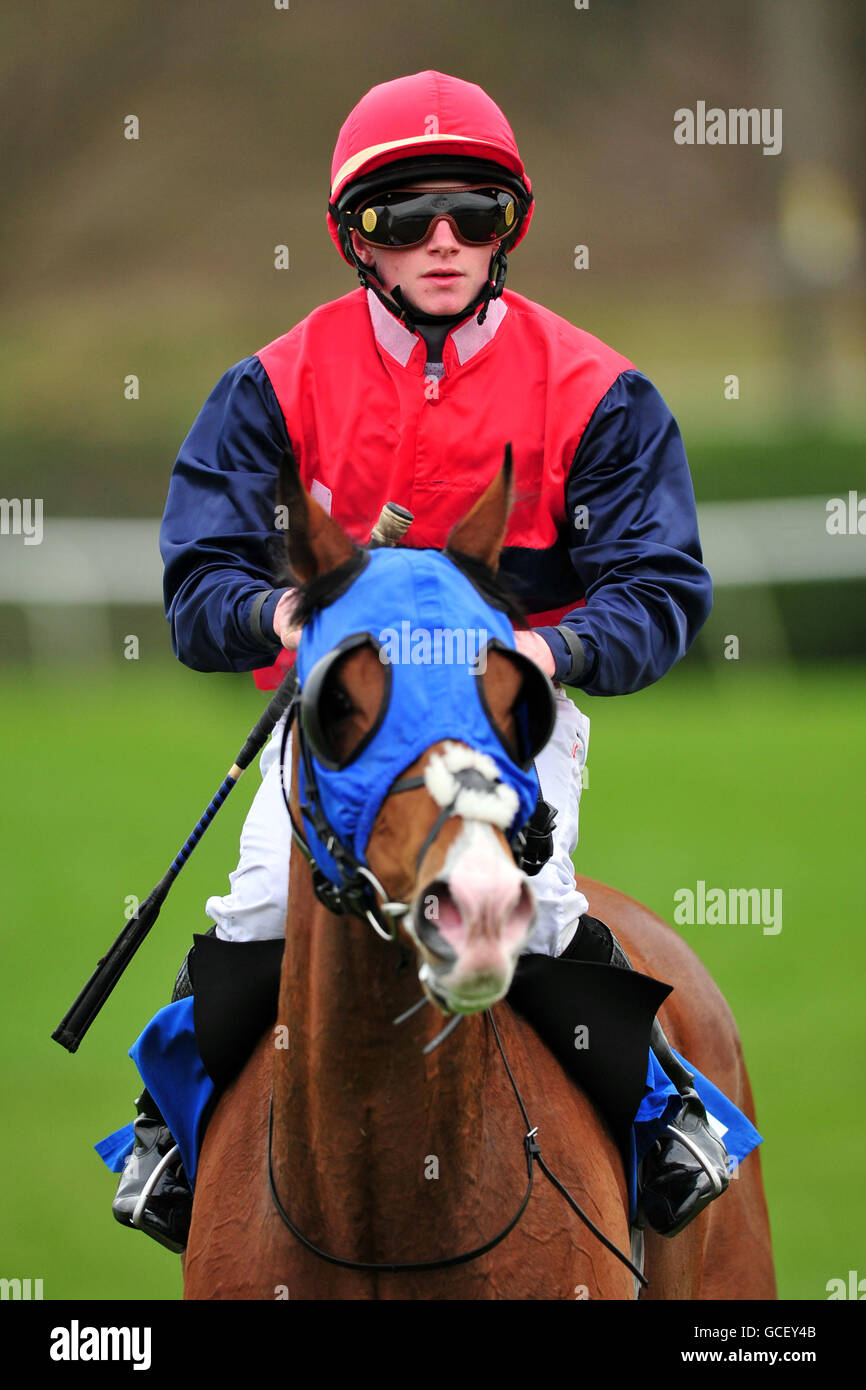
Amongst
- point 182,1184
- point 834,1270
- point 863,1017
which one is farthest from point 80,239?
point 182,1184

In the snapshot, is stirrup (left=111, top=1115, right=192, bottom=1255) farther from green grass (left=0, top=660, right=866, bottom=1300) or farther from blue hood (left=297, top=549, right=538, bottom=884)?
green grass (left=0, top=660, right=866, bottom=1300)

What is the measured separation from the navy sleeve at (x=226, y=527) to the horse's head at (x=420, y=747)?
465mm

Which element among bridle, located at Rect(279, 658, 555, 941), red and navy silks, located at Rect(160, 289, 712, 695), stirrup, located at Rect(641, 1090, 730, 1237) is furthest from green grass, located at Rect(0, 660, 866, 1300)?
bridle, located at Rect(279, 658, 555, 941)

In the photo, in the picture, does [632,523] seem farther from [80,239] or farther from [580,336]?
[80,239]

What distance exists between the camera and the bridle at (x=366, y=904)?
1.97 metres

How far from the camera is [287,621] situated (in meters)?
2.20

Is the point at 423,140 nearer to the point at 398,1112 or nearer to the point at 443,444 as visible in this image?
the point at 443,444

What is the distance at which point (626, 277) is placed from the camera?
61.7 ft

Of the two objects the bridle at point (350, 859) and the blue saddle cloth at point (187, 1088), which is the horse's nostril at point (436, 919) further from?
the blue saddle cloth at point (187, 1088)

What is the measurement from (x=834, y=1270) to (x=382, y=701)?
4.32m

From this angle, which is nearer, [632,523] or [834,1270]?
[632,523]

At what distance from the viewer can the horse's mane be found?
2.15 m

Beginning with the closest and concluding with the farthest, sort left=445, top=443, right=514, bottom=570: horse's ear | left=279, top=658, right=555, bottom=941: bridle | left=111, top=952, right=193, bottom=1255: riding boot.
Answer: left=279, top=658, right=555, bottom=941: bridle < left=445, top=443, right=514, bottom=570: horse's ear < left=111, top=952, right=193, bottom=1255: riding boot
